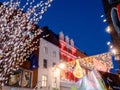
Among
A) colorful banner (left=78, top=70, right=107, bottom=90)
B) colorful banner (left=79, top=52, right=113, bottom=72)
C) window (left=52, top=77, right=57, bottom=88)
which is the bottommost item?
colorful banner (left=78, top=70, right=107, bottom=90)

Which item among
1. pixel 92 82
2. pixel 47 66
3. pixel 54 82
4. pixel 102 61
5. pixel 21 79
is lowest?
pixel 92 82

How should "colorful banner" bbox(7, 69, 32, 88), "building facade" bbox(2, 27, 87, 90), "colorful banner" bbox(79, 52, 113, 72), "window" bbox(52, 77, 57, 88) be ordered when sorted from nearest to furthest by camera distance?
"colorful banner" bbox(79, 52, 113, 72) → "colorful banner" bbox(7, 69, 32, 88) → "building facade" bbox(2, 27, 87, 90) → "window" bbox(52, 77, 57, 88)

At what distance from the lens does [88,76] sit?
4.18m

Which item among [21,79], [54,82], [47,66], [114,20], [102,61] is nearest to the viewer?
[114,20]

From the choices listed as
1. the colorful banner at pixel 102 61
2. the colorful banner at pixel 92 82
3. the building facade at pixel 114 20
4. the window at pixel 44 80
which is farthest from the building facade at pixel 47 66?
the building facade at pixel 114 20

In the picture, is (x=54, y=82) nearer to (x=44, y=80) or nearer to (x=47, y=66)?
(x=44, y=80)

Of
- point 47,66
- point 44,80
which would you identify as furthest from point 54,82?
point 47,66

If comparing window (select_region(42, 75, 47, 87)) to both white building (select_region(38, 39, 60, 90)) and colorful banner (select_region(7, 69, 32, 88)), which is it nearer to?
white building (select_region(38, 39, 60, 90))

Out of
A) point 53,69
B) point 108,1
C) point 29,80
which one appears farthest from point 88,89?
point 53,69

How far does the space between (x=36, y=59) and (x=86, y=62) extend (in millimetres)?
8831

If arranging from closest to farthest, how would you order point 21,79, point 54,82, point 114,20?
point 114,20
point 21,79
point 54,82

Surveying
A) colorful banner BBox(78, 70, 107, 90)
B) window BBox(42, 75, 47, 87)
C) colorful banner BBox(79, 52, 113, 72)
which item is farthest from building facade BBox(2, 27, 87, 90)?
colorful banner BBox(78, 70, 107, 90)

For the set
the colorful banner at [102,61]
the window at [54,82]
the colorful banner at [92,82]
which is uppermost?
the colorful banner at [102,61]

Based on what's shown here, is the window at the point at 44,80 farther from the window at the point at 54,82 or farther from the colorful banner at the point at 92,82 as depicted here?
the colorful banner at the point at 92,82
